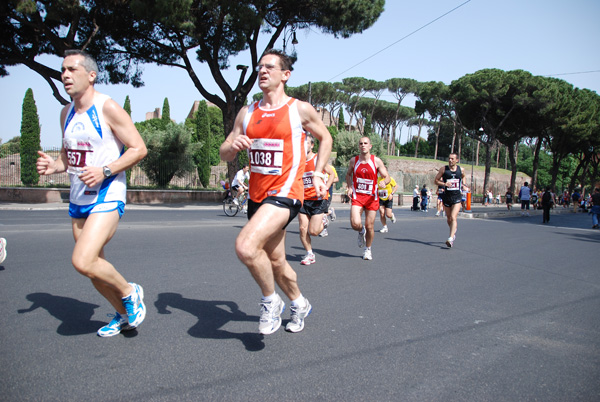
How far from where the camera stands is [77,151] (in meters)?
3.27

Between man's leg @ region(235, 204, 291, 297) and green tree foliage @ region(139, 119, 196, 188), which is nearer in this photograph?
man's leg @ region(235, 204, 291, 297)

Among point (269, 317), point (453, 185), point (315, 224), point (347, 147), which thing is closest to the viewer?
point (269, 317)

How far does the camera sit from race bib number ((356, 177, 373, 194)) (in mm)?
7576

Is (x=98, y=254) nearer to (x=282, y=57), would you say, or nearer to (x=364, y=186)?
(x=282, y=57)

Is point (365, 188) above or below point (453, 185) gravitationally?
below

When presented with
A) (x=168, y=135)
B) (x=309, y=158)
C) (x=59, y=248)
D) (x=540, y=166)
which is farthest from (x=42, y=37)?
(x=540, y=166)

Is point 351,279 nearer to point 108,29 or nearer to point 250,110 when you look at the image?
point 250,110

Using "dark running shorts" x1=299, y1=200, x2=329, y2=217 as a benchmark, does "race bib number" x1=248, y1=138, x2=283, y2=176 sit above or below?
above

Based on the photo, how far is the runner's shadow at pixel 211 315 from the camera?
3416mm

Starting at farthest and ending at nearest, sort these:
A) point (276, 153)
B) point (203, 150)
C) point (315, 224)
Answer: point (203, 150)
point (315, 224)
point (276, 153)

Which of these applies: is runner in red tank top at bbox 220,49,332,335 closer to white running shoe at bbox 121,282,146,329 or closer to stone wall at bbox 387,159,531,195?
white running shoe at bbox 121,282,146,329

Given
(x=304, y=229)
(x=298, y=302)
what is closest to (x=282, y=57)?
(x=298, y=302)

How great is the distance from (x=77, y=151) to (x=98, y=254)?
2.57 ft

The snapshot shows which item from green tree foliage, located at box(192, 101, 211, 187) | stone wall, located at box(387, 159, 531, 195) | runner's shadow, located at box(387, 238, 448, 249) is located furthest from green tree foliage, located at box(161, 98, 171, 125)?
runner's shadow, located at box(387, 238, 448, 249)
